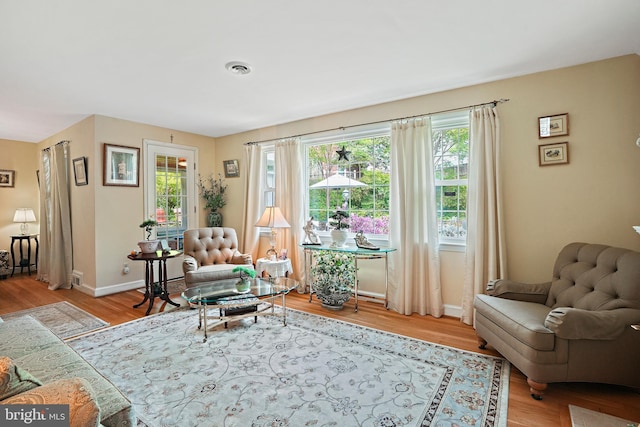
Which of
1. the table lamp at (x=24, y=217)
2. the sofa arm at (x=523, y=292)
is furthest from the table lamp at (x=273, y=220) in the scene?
the table lamp at (x=24, y=217)

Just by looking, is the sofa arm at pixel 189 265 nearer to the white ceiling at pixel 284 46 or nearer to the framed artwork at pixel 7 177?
the white ceiling at pixel 284 46

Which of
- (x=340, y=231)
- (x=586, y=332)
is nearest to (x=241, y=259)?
(x=340, y=231)

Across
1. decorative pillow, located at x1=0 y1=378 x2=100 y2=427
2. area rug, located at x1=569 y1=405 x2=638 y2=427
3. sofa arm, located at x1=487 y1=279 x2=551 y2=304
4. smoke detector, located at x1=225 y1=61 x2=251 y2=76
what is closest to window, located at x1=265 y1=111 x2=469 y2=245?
sofa arm, located at x1=487 y1=279 x2=551 y2=304

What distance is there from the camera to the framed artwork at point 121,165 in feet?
14.3

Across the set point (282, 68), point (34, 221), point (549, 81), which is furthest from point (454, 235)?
point (34, 221)

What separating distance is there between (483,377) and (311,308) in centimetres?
204

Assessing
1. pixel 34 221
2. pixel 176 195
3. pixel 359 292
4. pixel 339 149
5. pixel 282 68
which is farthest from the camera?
pixel 34 221

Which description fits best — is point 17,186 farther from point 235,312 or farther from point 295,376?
point 295,376

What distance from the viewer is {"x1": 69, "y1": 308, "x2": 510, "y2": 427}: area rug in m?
1.86

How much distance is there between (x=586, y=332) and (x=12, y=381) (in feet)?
9.41

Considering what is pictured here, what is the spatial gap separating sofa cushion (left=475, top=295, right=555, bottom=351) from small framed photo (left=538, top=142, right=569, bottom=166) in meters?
1.34

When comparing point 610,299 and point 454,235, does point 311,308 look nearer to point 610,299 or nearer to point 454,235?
point 454,235

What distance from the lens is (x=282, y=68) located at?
291 centimetres

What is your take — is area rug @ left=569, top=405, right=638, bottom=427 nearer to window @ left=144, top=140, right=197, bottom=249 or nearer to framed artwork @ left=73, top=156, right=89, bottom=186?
window @ left=144, top=140, right=197, bottom=249
